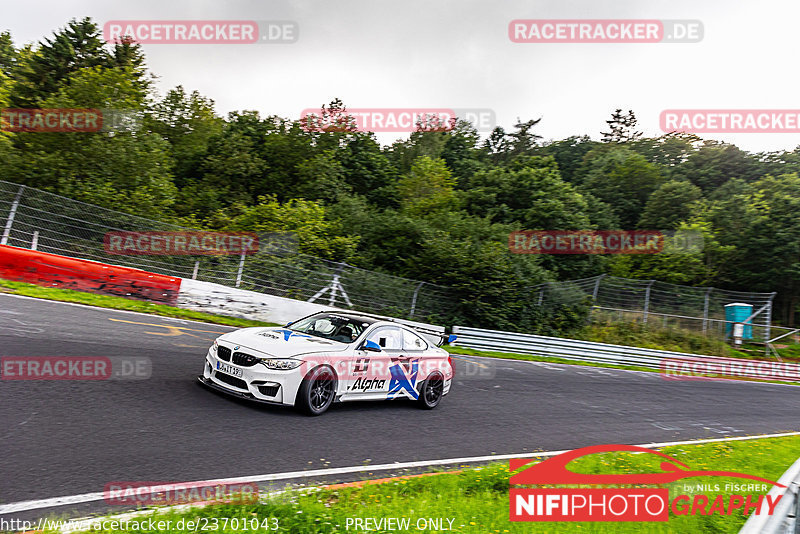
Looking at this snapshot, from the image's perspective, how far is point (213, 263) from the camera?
16.4 meters

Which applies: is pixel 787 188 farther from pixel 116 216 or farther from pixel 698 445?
pixel 116 216

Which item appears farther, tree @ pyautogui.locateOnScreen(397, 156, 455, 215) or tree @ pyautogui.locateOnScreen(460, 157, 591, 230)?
tree @ pyautogui.locateOnScreen(397, 156, 455, 215)

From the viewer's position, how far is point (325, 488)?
5.44 m

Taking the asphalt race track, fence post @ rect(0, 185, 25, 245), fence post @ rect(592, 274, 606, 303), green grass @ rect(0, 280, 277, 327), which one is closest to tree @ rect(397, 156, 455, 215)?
fence post @ rect(592, 274, 606, 303)

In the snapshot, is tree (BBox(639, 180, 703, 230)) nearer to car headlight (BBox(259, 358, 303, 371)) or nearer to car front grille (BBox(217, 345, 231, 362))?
car headlight (BBox(259, 358, 303, 371))

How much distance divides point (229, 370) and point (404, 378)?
119 inches

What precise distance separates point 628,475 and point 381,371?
12.5ft

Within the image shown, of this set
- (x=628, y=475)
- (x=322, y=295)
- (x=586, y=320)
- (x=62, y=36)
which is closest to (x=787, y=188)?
(x=586, y=320)

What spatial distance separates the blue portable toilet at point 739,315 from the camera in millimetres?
28125

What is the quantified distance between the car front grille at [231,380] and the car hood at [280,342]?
42 cm

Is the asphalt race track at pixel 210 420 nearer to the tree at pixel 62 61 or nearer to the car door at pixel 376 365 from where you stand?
the car door at pixel 376 365

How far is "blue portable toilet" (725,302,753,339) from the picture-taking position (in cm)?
2812

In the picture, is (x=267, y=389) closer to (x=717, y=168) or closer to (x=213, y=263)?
(x=213, y=263)

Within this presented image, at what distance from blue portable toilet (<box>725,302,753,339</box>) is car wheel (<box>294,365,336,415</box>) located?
1037 inches
